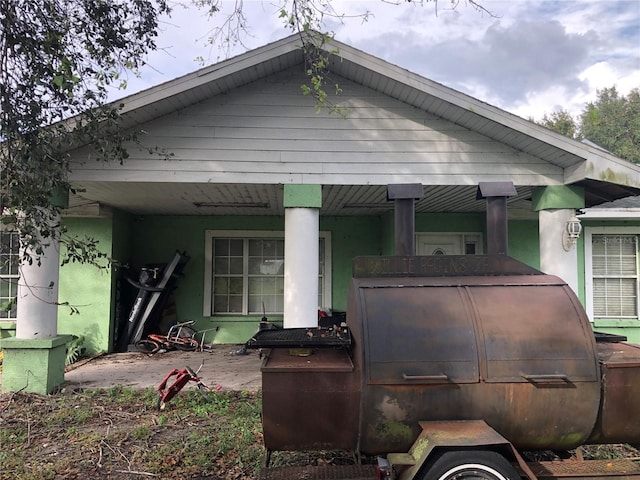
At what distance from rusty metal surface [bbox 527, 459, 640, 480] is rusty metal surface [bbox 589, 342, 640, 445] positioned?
0.78 feet

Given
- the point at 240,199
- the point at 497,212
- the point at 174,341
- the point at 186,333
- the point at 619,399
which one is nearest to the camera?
the point at 619,399

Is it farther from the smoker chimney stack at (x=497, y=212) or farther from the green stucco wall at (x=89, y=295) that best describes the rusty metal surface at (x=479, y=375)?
the green stucco wall at (x=89, y=295)

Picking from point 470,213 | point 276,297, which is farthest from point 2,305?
point 470,213

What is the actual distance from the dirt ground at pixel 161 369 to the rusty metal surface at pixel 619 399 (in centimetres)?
437

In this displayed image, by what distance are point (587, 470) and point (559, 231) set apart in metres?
4.06

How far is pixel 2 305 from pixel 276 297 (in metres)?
5.43

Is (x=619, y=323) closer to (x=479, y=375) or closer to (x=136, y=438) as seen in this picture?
(x=479, y=375)

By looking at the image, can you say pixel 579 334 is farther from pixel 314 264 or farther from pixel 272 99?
pixel 272 99

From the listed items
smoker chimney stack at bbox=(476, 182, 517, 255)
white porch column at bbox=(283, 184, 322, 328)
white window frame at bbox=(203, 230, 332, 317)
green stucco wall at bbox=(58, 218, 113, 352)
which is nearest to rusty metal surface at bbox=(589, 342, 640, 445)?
smoker chimney stack at bbox=(476, 182, 517, 255)

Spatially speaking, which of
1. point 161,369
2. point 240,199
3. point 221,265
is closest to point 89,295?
point 161,369

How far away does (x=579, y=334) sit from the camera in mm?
2904

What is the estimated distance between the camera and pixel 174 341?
8.91 meters

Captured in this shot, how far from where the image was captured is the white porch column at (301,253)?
5926mm

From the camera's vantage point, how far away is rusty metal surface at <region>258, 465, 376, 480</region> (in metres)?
2.95
